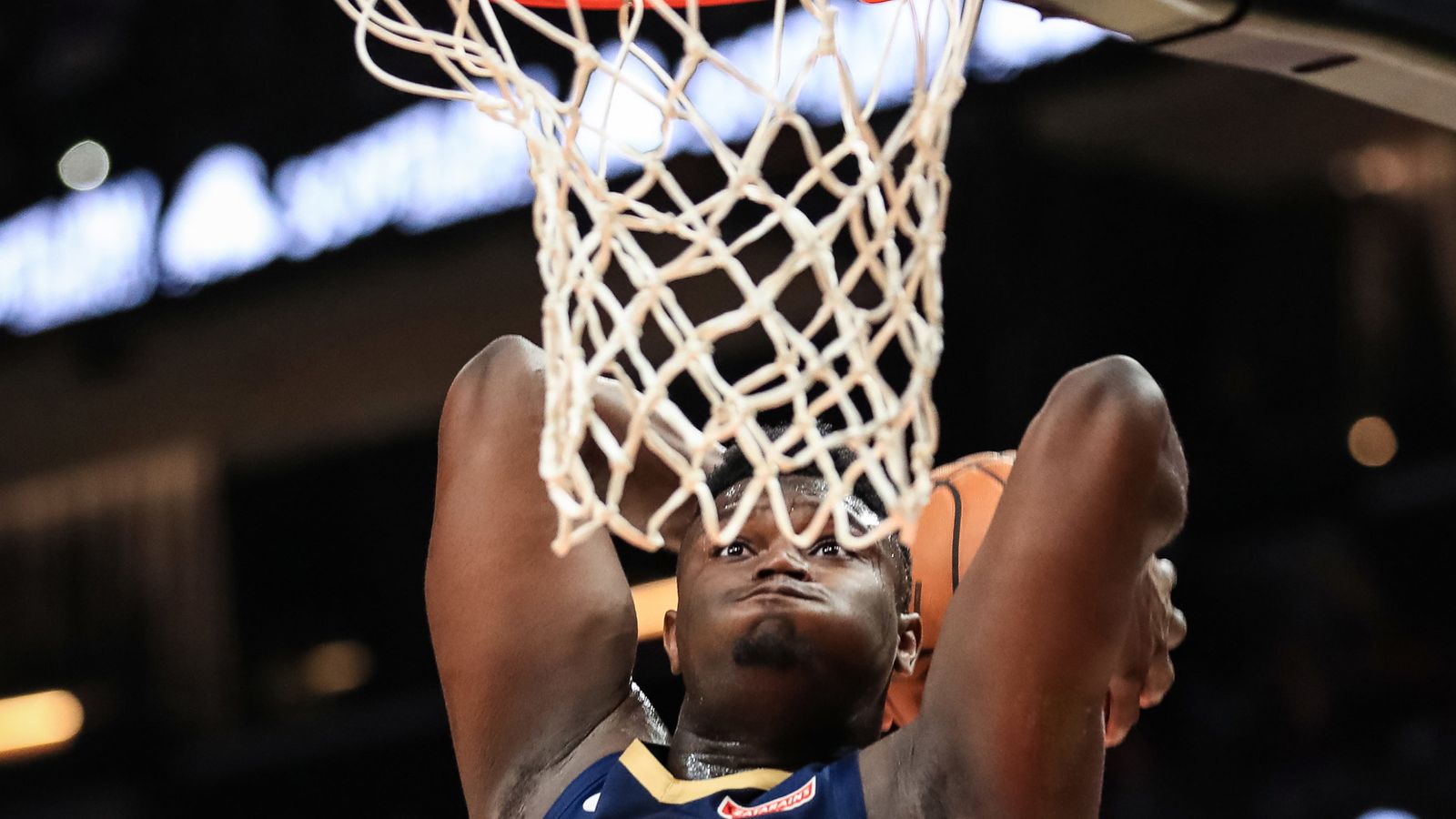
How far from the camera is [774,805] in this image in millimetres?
2232

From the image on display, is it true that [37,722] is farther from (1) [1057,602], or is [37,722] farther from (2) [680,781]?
(1) [1057,602]

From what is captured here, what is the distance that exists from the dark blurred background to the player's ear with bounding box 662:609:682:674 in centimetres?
318

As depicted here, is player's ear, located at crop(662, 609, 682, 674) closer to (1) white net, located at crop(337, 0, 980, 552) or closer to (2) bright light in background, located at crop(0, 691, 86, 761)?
(1) white net, located at crop(337, 0, 980, 552)

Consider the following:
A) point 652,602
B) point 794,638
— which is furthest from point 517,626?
point 652,602

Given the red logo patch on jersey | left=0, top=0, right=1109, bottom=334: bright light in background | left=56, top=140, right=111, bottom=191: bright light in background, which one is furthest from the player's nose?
left=56, top=140, right=111, bottom=191: bright light in background

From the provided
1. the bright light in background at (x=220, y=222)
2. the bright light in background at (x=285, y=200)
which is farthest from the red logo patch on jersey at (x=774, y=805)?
the bright light in background at (x=220, y=222)

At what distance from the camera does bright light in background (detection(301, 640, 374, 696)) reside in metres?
7.02

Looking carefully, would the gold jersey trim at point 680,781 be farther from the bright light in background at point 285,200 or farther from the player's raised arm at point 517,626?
the bright light in background at point 285,200

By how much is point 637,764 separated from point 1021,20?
3.72 metres

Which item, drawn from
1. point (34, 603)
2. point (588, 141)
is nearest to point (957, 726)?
point (588, 141)

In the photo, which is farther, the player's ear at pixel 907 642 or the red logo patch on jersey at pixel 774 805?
the player's ear at pixel 907 642

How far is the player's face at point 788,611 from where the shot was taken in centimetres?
232

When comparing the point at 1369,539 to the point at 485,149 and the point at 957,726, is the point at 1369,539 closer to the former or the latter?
the point at 485,149

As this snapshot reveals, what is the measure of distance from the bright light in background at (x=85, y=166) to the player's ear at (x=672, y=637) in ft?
16.5
